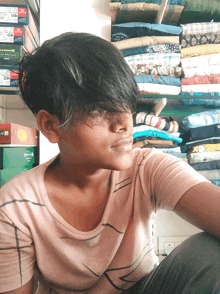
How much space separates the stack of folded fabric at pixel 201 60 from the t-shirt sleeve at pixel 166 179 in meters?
0.85

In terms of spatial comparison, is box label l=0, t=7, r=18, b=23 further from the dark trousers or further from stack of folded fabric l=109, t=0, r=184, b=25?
the dark trousers

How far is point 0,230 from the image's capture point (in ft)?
1.59

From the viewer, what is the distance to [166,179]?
18.8 inches

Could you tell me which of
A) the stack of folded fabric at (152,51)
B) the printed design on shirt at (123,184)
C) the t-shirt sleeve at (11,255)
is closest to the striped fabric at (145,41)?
the stack of folded fabric at (152,51)

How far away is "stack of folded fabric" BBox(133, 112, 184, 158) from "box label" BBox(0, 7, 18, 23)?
0.87 meters

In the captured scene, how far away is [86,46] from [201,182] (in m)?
0.39

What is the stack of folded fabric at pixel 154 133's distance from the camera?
4.01ft

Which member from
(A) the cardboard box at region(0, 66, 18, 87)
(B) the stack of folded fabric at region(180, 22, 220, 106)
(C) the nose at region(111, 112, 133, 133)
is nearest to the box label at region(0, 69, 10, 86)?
(A) the cardboard box at region(0, 66, 18, 87)

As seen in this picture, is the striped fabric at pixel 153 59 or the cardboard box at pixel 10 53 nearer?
the cardboard box at pixel 10 53

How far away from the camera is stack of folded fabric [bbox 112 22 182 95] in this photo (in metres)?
1.22

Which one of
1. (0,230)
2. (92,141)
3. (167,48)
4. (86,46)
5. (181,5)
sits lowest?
(0,230)

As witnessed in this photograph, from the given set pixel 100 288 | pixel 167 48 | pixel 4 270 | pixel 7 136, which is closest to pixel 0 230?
pixel 4 270

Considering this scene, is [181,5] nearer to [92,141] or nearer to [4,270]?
[92,141]

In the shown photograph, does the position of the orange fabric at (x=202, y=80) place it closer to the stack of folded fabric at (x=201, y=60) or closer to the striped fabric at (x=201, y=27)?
the stack of folded fabric at (x=201, y=60)
